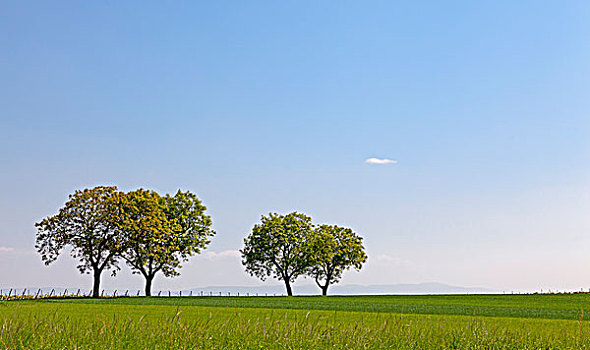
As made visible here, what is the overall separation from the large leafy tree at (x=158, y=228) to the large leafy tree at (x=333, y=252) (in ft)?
51.6

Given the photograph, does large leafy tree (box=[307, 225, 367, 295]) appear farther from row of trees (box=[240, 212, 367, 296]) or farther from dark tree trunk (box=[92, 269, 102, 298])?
dark tree trunk (box=[92, 269, 102, 298])

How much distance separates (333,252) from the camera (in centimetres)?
8162

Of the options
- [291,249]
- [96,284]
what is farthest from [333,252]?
[96,284]

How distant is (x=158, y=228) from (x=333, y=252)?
84.7ft

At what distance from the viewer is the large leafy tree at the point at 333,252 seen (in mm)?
80750

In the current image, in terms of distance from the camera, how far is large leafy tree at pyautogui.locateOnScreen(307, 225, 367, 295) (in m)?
80.8

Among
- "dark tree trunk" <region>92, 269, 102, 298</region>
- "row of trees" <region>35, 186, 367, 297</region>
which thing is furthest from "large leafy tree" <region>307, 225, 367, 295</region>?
"dark tree trunk" <region>92, 269, 102, 298</region>

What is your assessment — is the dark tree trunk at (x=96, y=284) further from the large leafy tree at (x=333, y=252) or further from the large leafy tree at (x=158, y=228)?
the large leafy tree at (x=333, y=252)

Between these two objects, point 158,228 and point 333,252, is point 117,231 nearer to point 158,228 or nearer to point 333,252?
point 158,228

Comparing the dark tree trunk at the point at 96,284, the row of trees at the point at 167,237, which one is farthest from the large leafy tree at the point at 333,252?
the dark tree trunk at the point at 96,284

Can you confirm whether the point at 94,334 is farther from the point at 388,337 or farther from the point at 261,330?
the point at 388,337

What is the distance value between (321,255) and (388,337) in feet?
223

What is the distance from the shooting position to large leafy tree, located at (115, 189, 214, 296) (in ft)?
218

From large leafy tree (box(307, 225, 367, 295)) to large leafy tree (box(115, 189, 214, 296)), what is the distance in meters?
15.7
